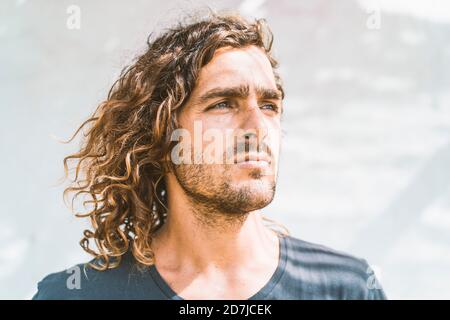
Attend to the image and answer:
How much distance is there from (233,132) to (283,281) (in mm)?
540

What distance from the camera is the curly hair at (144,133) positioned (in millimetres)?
2199

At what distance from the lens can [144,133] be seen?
7.55ft

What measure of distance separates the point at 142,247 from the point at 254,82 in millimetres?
715

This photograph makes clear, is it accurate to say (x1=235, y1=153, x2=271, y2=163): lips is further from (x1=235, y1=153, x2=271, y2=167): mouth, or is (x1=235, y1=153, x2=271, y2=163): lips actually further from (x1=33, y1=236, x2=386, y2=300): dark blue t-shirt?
(x1=33, y1=236, x2=386, y2=300): dark blue t-shirt

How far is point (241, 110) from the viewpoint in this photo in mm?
2066

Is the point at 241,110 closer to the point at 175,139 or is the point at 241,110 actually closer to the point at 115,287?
the point at 175,139

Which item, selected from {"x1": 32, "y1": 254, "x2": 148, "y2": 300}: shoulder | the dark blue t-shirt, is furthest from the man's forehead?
{"x1": 32, "y1": 254, "x2": 148, "y2": 300}: shoulder

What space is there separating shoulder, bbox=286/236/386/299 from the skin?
89 millimetres

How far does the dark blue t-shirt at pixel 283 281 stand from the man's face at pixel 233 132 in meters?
0.29

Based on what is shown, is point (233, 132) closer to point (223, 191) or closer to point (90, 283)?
point (223, 191)

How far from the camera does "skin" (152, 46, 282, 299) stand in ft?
6.59
